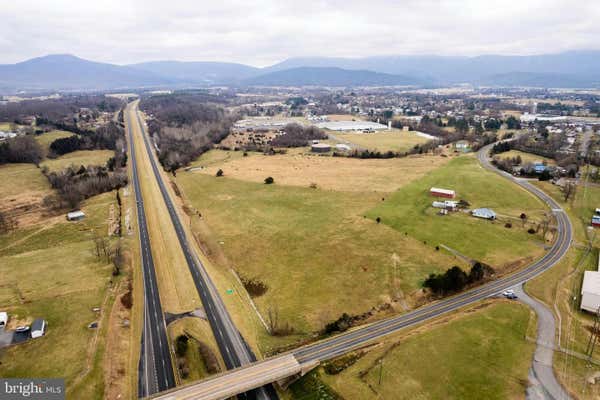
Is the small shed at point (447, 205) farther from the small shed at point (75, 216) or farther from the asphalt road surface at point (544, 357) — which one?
the small shed at point (75, 216)

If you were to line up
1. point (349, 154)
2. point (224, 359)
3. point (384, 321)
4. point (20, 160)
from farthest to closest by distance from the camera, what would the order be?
point (349, 154)
point (20, 160)
point (384, 321)
point (224, 359)

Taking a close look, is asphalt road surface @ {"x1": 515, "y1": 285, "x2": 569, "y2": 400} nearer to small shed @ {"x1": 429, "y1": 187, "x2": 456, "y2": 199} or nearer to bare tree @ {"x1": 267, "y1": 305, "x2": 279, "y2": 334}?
bare tree @ {"x1": 267, "y1": 305, "x2": 279, "y2": 334}

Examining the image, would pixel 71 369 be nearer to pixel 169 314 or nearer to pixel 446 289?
pixel 169 314

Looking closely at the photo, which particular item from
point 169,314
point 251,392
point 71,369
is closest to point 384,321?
point 251,392

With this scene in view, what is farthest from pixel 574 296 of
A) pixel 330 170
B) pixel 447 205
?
pixel 330 170

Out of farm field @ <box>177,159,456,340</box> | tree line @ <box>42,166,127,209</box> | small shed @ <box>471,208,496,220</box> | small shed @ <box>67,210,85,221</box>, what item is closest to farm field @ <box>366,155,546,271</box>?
small shed @ <box>471,208,496,220</box>

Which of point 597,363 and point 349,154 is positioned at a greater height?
point 349,154

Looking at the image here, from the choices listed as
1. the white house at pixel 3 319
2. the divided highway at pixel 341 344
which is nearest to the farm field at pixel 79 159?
the white house at pixel 3 319
